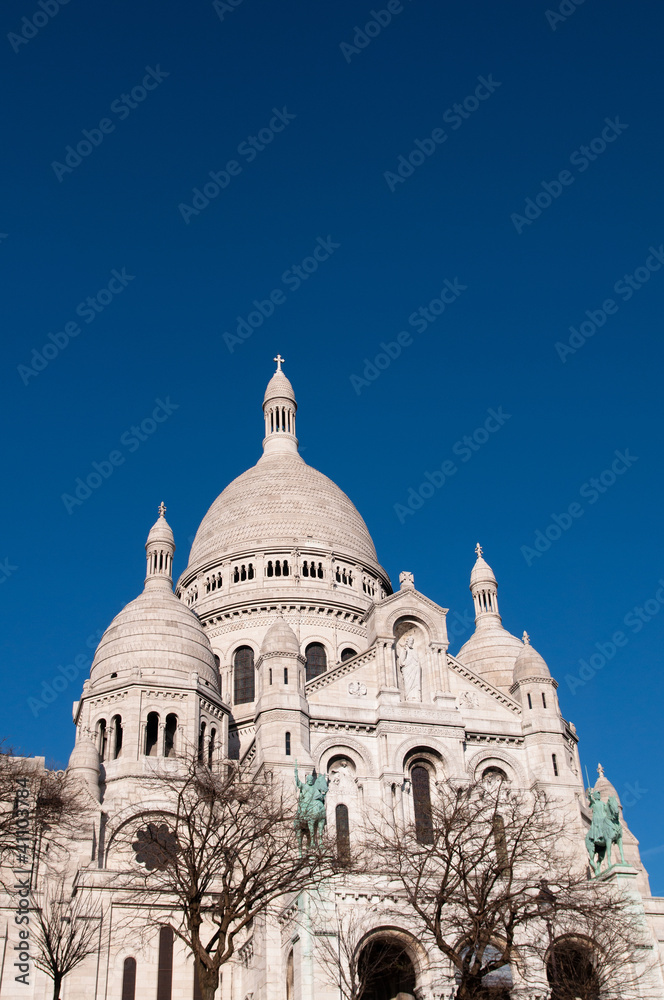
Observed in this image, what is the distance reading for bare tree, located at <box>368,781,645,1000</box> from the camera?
31188 millimetres

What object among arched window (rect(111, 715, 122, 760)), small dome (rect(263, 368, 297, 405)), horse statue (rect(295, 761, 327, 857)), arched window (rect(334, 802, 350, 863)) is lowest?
horse statue (rect(295, 761, 327, 857))

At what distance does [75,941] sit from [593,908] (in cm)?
1984

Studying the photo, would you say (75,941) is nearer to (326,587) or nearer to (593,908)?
(593,908)

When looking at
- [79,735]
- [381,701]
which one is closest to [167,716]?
[79,735]

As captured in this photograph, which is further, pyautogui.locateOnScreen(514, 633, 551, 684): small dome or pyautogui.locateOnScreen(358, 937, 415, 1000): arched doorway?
pyautogui.locateOnScreen(514, 633, 551, 684): small dome

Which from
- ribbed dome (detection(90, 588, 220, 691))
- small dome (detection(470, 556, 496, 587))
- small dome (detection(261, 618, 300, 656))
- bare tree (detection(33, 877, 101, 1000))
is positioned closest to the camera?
bare tree (detection(33, 877, 101, 1000))

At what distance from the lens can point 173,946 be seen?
44531 millimetres

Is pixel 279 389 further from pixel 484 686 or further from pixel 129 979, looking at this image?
pixel 129 979

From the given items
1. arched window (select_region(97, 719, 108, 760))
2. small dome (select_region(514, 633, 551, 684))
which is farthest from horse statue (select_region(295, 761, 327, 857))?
small dome (select_region(514, 633, 551, 684))

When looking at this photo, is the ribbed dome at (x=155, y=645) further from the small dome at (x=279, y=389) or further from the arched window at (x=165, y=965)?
the small dome at (x=279, y=389)

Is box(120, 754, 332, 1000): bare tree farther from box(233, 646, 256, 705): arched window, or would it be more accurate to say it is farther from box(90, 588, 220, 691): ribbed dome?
box(233, 646, 256, 705): arched window

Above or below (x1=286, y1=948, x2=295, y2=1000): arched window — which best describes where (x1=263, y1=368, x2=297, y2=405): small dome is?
above

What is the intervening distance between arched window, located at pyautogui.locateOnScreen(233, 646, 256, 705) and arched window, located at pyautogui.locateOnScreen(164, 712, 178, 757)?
10746mm

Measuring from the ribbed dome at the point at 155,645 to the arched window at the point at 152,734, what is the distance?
1822 mm
